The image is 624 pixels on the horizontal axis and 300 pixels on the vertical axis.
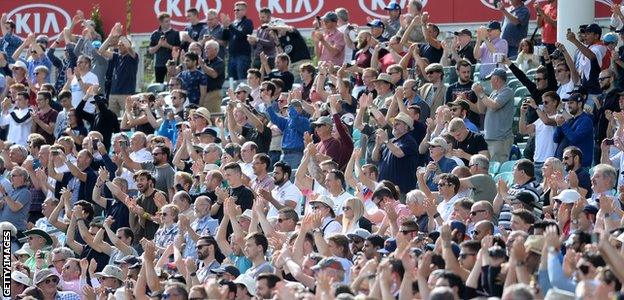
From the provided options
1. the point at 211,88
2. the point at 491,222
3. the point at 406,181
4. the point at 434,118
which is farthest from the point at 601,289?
the point at 211,88

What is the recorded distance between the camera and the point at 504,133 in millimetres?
17859

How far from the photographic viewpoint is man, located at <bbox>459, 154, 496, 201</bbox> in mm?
15234

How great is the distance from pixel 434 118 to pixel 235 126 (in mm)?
2547

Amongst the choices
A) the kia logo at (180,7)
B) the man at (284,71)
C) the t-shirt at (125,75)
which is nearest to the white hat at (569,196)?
the man at (284,71)

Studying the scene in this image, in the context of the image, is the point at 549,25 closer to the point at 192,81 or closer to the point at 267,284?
the point at 192,81

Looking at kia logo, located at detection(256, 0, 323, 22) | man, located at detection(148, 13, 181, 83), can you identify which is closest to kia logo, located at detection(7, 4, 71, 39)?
man, located at detection(148, 13, 181, 83)

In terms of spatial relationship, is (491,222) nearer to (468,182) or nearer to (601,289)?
(468,182)

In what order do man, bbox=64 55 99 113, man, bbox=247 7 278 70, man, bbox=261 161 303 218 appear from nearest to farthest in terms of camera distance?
man, bbox=261 161 303 218, man, bbox=64 55 99 113, man, bbox=247 7 278 70

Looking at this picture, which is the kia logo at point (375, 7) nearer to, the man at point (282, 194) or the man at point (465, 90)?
the man at point (465, 90)

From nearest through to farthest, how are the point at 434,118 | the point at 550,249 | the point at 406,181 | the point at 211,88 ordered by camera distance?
the point at 550,249
the point at 406,181
the point at 434,118
the point at 211,88

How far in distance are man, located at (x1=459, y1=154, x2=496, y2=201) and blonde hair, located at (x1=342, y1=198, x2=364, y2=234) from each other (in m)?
0.94

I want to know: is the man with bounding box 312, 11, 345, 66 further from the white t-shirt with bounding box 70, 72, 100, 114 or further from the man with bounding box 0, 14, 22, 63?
the man with bounding box 0, 14, 22, 63

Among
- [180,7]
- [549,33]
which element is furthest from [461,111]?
[180,7]

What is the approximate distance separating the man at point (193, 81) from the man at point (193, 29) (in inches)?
63.7
